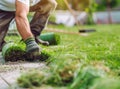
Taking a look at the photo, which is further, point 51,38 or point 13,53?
point 51,38

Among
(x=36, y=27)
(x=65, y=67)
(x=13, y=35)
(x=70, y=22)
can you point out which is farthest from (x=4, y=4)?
(x=70, y=22)

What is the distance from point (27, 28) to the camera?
470 centimetres

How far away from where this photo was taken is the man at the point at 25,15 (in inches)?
185

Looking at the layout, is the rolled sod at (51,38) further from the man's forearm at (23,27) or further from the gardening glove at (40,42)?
the man's forearm at (23,27)

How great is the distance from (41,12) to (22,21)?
1.25m

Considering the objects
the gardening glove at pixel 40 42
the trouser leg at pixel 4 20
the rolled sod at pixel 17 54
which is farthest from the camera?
the gardening glove at pixel 40 42

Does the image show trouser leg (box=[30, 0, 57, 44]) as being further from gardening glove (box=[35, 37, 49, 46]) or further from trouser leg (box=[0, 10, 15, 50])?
trouser leg (box=[0, 10, 15, 50])

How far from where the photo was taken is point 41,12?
5.95 metres

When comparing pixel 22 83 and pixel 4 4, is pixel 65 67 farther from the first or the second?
pixel 4 4

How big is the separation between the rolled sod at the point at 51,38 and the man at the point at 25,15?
13.4 inches

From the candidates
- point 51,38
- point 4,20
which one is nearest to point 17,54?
point 4,20

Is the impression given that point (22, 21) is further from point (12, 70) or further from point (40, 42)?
point (40, 42)

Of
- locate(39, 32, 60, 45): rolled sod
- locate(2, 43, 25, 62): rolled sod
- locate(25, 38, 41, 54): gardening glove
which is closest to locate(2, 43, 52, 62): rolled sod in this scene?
locate(2, 43, 25, 62): rolled sod

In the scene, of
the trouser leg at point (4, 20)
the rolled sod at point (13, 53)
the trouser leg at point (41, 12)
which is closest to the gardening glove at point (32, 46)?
the rolled sod at point (13, 53)
